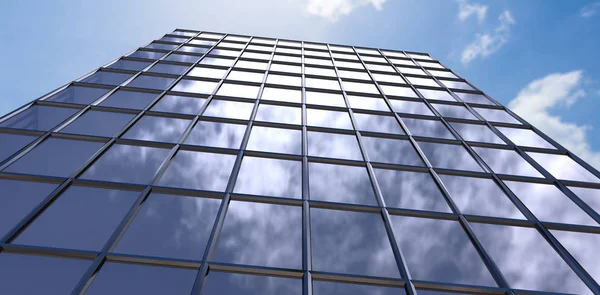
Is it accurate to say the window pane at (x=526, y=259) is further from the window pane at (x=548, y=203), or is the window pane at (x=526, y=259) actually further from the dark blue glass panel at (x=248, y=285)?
the dark blue glass panel at (x=248, y=285)

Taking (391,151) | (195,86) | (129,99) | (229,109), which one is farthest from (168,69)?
(391,151)

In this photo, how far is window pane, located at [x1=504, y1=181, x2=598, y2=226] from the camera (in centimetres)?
963

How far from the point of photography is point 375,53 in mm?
27234

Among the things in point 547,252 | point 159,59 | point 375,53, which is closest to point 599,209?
point 547,252

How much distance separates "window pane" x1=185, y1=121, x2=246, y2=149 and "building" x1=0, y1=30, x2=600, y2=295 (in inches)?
2.0

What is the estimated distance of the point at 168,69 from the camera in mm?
17547

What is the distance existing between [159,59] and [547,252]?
639 inches

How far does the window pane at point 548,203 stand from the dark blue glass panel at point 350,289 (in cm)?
469

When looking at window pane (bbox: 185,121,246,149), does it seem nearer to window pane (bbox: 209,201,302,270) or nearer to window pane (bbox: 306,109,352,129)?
window pane (bbox: 306,109,352,129)

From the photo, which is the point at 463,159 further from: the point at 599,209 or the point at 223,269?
the point at 223,269

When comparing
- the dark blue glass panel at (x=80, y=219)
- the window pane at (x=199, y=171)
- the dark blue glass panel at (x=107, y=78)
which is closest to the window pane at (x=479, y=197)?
the window pane at (x=199, y=171)

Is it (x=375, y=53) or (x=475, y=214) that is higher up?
(x=375, y=53)

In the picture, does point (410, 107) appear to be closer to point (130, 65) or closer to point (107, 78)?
point (107, 78)

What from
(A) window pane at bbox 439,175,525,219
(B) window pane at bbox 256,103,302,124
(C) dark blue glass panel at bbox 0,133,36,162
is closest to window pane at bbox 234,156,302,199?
(B) window pane at bbox 256,103,302,124
